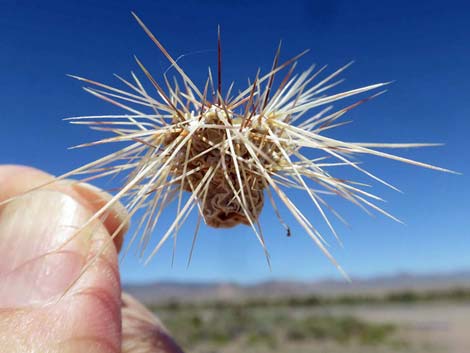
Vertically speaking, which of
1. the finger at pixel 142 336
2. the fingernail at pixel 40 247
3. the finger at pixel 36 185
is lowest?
the finger at pixel 142 336

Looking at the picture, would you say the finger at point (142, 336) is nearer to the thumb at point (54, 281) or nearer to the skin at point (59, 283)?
the skin at point (59, 283)

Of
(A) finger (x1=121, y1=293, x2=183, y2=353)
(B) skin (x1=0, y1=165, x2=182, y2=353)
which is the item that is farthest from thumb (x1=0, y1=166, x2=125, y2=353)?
(A) finger (x1=121, y1=293, x2=183, y2=353)

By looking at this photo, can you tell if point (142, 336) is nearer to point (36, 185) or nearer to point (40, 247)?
point (40, 247)

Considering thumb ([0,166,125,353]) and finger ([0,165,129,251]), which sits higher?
finger ([0,165,129,251])

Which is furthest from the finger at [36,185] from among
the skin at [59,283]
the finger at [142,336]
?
the finger at [142,336]

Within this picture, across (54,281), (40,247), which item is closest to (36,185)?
(40,247)

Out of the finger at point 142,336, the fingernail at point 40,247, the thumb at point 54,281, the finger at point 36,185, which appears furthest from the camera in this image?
the finger at point 36,185

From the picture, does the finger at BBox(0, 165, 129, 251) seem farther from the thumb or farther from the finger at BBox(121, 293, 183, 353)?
the finger at BBox(121, 293, 183, 353)
